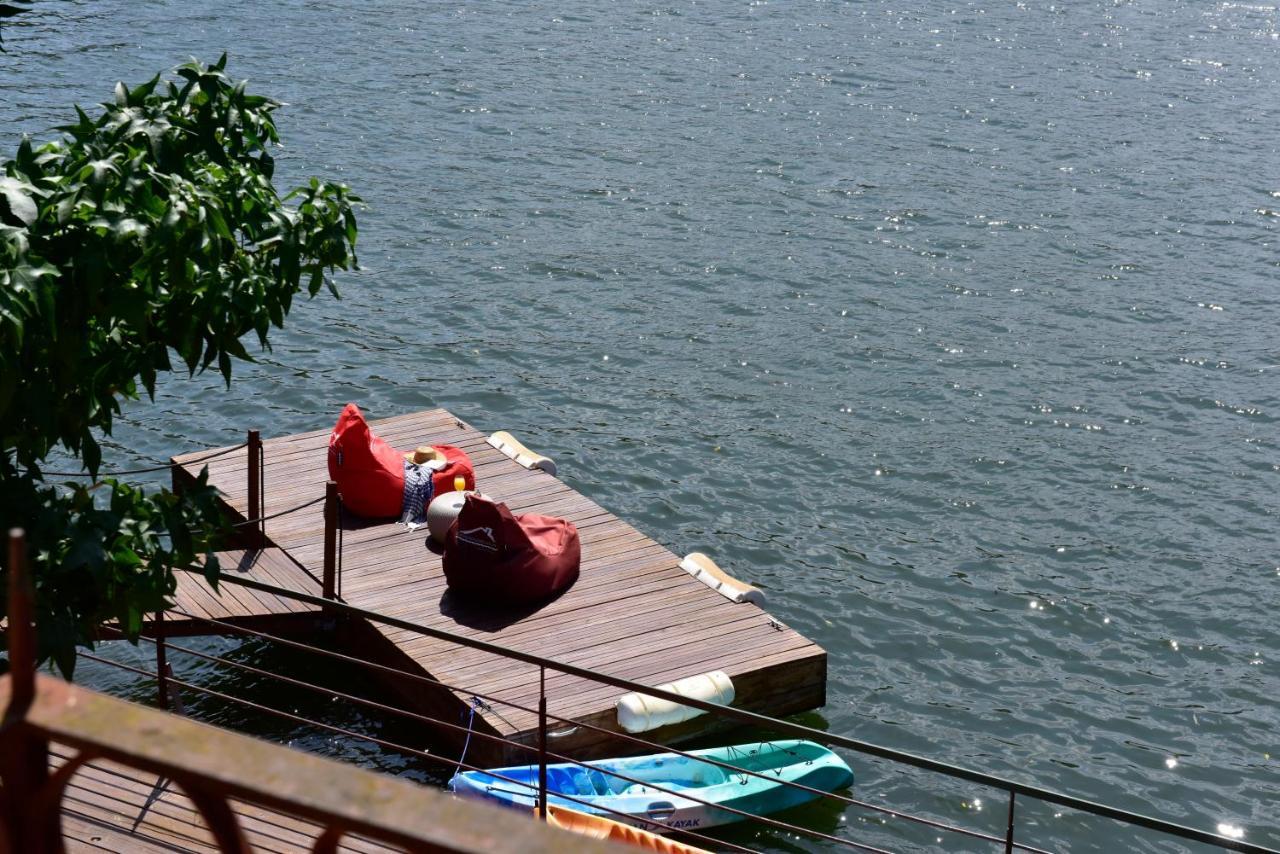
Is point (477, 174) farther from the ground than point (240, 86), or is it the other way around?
point (240, 86)

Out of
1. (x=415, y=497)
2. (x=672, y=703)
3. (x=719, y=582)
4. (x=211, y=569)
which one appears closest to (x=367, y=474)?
(x=415, y=497)

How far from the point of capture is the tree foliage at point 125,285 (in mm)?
6352

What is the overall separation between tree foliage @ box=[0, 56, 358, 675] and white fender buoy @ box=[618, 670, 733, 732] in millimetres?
5834

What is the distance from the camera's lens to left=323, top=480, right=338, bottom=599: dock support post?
47.0ft

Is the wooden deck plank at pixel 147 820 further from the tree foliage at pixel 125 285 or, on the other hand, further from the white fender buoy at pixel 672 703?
the white fender buoy at pixel 672 703

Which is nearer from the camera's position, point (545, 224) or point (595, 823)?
point (595, 823)

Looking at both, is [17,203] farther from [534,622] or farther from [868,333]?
[868,333]

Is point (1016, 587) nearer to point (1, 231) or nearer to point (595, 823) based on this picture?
point (595, 823)

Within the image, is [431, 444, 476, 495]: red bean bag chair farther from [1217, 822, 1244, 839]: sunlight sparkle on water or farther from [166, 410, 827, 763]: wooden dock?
[1217, 822, 1244, 839]: sunlight sparkle on water

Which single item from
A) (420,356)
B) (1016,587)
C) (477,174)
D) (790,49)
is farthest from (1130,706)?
(790,49)

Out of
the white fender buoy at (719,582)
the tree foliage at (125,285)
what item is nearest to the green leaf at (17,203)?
the tree foliage at (125,285)

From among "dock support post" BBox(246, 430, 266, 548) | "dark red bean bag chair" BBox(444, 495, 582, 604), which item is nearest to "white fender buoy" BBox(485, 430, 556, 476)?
"dark red bean bag chair" BBox(444, 495, 582, 604)

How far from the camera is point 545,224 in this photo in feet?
92.1

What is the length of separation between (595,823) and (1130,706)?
7011mm
